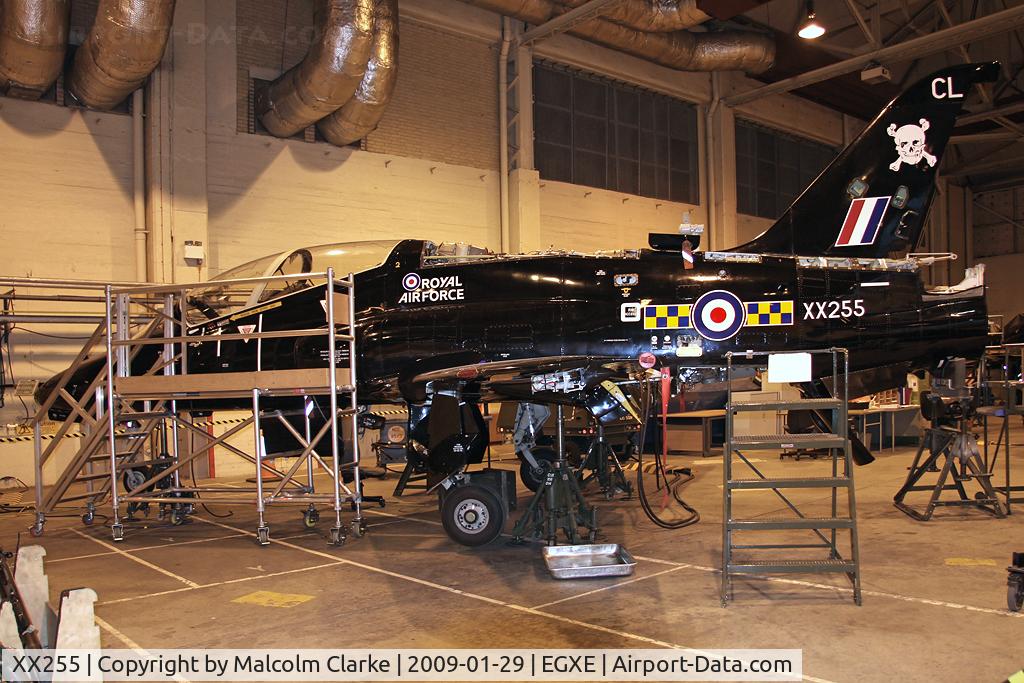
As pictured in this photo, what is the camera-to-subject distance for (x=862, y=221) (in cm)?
827

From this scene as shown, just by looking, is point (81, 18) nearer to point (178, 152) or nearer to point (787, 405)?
point (178, 152)

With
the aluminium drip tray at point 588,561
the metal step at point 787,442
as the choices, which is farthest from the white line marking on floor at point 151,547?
the metal step at point 787,442

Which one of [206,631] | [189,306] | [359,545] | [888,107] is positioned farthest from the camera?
[189,306]

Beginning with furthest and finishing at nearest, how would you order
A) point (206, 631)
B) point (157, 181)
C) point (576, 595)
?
point (157, 181) < point (576, 595) < point (206, 631)

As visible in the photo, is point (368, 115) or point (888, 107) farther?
point (368, 115)

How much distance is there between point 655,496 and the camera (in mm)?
10102

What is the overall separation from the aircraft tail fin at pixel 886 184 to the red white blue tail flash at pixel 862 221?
10 mm

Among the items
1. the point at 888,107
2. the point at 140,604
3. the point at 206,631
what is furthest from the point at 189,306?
the point at 888,107

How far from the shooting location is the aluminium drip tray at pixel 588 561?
589 cm

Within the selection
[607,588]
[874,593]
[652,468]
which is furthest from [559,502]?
[652,468]

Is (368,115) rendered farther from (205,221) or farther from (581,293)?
(581,293)

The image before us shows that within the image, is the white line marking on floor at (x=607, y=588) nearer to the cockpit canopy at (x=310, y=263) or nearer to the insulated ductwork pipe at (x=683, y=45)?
the cockpit canopy at (x=310, y=263)

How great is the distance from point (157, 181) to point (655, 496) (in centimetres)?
901

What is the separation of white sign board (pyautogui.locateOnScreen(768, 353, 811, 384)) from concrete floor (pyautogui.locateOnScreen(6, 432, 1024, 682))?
1501 millimetres
